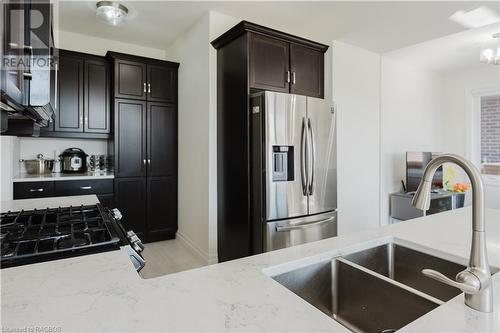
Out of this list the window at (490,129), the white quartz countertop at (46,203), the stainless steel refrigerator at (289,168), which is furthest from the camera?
the window at (490,129)

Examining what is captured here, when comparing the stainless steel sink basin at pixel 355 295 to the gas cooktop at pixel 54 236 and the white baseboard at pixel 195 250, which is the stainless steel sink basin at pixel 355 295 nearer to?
the gas cooktop at pixel 54 236

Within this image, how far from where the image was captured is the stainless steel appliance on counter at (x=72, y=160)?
11.9 ft

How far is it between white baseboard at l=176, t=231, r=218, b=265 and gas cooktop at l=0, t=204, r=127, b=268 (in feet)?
5.50

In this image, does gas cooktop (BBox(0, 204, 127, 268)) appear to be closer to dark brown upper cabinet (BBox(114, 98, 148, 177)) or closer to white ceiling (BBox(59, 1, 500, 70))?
dark brown upper cabinet (BBox(114, 98, 148, 177))

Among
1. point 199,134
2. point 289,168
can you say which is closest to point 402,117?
point 289,168

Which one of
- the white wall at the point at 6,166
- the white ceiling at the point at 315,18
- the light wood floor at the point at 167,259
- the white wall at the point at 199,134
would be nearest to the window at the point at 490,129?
the white ceiling at the point at 315,18

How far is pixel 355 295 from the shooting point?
3.50ft

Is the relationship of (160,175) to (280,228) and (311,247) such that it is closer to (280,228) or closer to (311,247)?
(280,228)

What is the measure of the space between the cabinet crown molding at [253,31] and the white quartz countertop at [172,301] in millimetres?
2179

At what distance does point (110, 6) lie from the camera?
2.83 metres

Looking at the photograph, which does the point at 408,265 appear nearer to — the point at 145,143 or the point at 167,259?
the point at 167,259

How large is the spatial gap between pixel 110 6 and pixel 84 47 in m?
1.24

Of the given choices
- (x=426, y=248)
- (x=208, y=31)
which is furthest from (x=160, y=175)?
(x=426, y=248)

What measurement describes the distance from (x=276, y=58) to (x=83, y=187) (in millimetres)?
2654
